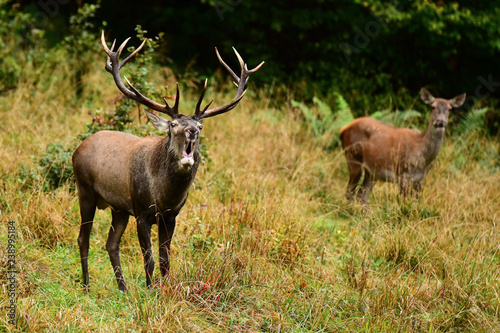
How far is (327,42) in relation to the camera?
12969 millimetres

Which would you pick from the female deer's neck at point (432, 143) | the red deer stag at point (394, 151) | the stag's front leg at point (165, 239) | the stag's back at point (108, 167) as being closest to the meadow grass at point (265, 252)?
the stag's front leg at point (165, 239)

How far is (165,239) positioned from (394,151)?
442 cm

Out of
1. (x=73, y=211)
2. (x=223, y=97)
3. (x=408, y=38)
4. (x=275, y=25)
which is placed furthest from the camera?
(x=408, y=38)

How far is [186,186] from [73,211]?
1.97 metres

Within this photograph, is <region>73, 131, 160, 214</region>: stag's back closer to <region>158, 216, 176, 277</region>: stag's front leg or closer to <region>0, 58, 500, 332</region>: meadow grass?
<region>158, 216, 176, 277</region>: stag's front leg

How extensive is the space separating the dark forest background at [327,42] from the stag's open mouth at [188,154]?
769 cm

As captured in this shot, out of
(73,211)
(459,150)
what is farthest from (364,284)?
(459,150)

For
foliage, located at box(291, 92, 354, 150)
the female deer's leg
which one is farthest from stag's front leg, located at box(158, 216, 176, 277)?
foliage, located at box(291, 92, 354, 150)

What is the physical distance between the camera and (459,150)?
932 cm

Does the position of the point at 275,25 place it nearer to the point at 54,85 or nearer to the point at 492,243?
the point at 54,85

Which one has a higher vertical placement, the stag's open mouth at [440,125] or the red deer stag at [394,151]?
the stag's open mouth at [440,125]

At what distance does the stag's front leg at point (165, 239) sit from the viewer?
191 inches

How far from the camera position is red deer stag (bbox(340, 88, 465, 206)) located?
26.6 ft

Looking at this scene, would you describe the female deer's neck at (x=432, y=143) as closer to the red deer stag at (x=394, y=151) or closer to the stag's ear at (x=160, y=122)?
the red deer stag at (x=394, y=151)
